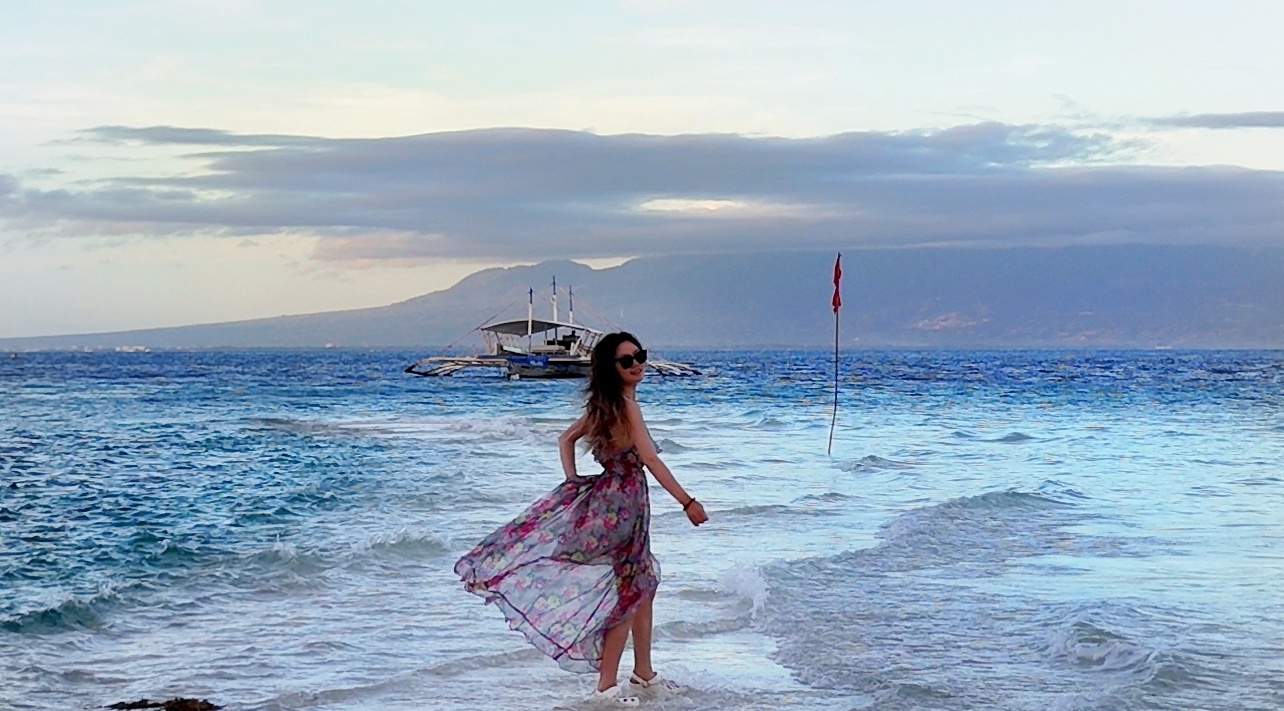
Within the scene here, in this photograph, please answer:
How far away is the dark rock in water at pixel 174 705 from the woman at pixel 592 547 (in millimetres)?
1286

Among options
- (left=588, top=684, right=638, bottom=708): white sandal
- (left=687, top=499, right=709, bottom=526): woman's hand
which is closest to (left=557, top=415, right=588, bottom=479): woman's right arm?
(left=687, top=499, right=709, bottom=526): woman's hand

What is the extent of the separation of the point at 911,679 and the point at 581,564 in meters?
1.70

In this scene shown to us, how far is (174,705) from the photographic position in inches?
257

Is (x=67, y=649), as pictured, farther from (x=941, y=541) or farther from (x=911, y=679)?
(x=941, y=541)

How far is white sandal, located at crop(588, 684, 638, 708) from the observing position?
648 centimetres

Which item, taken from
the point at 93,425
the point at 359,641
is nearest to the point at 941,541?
the point at 359,641

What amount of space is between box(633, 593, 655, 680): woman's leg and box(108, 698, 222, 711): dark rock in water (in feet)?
6.09

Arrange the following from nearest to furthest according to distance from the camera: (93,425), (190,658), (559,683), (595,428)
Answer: (595,428) → (559,683) → (190,658) → (93,425)

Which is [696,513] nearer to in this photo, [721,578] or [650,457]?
[650,457]

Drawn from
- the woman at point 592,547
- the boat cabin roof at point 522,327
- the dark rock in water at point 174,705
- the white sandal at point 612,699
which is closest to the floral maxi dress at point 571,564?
the woman at point 592,547

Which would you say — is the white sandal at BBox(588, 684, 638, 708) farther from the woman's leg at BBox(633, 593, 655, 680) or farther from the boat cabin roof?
Result: the boat cabin roof

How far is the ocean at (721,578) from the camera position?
6.95 metres

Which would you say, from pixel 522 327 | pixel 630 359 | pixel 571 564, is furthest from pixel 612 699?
pixel 522 327

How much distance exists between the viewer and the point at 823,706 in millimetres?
6492
